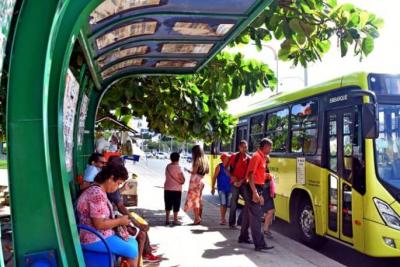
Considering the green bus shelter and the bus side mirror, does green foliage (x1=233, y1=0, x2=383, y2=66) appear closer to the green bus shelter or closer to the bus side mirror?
the green bus shelter

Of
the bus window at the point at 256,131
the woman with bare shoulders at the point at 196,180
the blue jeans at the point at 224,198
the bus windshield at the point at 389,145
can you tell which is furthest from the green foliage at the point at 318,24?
the bus window at the point at 256,131

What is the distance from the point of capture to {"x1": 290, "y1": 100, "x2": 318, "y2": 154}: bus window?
943 centimetres

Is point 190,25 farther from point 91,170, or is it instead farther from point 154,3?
point 91,170

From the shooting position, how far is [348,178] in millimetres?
7973

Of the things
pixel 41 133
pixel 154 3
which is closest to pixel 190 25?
pixel 154 3

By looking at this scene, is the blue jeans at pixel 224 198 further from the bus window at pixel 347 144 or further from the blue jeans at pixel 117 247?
the blue jeans at pixel 117 247

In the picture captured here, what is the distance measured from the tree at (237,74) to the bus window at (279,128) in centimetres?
118

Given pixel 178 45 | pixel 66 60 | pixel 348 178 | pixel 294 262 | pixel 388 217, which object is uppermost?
Result: pixel 178 45

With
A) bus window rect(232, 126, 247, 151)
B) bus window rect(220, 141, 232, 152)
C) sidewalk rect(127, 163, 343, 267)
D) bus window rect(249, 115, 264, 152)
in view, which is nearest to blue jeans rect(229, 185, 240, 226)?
sidewalk rect(127, 163, 343, 267)

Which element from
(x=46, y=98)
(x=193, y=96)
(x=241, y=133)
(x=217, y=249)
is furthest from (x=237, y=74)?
(x=46, y=98)

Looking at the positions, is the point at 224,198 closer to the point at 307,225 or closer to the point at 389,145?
the point at 307,225

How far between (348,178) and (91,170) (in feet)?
13.2

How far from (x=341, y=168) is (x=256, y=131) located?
15.8ft

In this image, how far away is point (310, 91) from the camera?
9695 millimetres
